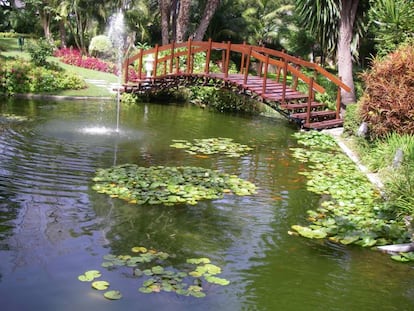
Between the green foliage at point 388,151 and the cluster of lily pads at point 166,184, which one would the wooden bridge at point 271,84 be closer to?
the green foliage at point 388,151

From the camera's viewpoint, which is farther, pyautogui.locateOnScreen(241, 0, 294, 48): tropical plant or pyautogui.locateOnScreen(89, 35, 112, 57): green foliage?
pyautogui.locateOnScreen(241, 0, 294, 48): tropical plant

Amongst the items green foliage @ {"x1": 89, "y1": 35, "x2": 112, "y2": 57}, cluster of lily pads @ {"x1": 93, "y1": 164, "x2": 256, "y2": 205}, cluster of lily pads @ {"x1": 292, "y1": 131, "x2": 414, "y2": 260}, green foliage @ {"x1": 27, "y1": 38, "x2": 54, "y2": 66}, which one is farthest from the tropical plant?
cluster of lily pads @ {"x1": 93, "y1": 164, "x2": 256, "y2": 205}

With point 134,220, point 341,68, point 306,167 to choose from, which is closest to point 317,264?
point 134,220

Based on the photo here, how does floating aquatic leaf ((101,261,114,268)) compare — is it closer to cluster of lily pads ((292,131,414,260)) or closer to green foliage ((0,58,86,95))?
cluster of lily pads ((292,131,414,260))

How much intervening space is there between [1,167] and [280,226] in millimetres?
4842

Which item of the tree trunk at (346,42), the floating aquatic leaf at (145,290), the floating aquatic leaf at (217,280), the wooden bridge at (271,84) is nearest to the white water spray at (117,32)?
the wooden bridge at (271,84)

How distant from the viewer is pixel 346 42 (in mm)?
15039

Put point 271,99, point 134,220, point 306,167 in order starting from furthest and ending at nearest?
1. point 271,99
2. point 306,167
3. point 134,220

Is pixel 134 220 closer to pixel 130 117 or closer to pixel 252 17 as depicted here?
pixel 130 117

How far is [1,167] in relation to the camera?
26.8ft

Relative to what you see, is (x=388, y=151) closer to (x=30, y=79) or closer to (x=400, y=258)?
(x=400, y=258)

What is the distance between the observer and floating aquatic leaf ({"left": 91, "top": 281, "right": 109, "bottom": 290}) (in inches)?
176

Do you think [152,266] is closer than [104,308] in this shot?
No

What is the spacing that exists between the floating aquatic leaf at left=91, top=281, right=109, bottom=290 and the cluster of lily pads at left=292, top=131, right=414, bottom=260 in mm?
2632
